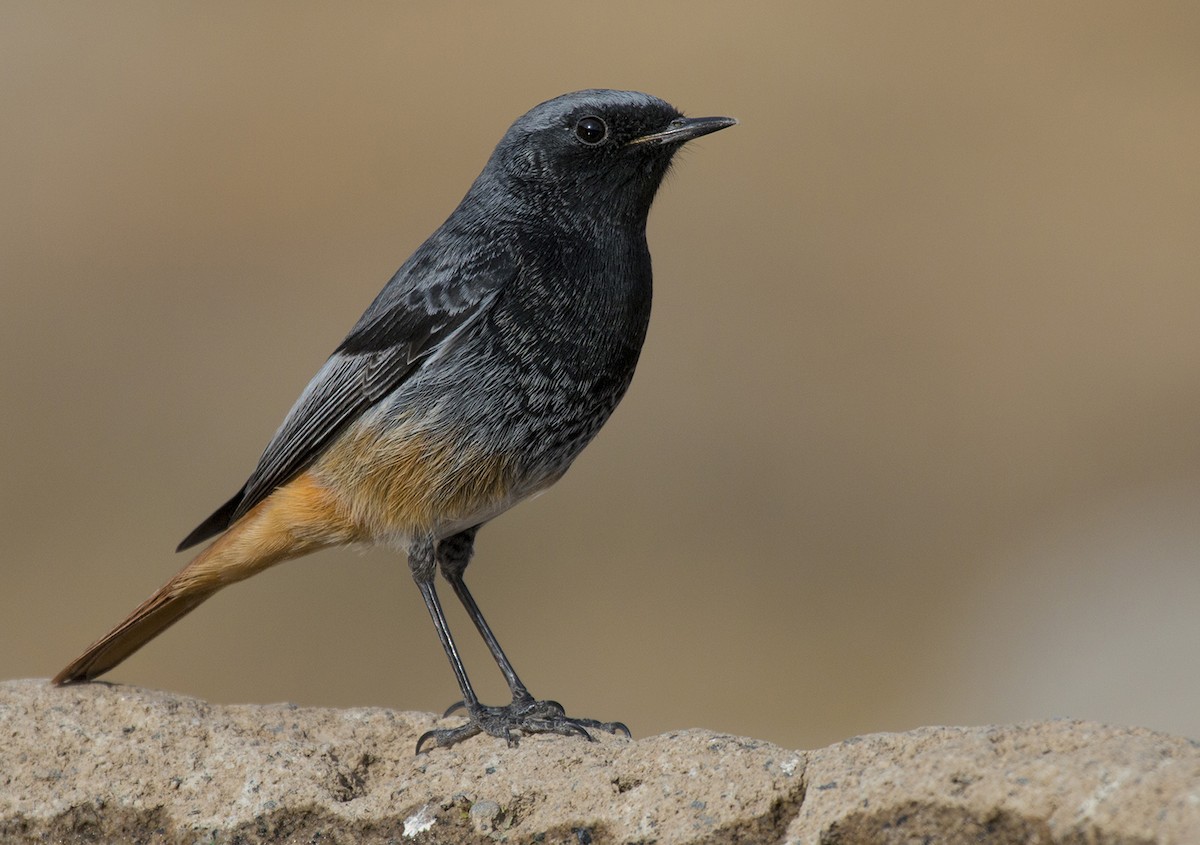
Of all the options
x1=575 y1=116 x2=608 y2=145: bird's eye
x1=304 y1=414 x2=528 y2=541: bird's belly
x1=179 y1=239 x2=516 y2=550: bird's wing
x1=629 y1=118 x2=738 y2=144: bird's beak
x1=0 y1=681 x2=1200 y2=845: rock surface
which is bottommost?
x1=0 y1=681 x2=1200 y2=845: rock surface

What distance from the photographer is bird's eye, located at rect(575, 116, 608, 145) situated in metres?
5.66

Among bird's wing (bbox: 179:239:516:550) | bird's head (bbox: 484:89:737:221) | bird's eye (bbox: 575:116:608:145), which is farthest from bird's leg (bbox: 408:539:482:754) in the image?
bird's eye (bbox: 575:116:608:145)

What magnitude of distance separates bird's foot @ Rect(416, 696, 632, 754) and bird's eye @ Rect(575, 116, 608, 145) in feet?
7.09

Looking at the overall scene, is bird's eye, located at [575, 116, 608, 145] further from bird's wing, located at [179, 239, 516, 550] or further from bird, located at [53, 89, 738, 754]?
bird's wing, located at [179, 239, 516, 550]

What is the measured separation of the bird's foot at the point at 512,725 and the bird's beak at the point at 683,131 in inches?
85.6

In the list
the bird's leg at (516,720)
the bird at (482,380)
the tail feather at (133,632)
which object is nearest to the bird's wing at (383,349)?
the bird at (482,380)

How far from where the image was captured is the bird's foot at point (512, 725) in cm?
505

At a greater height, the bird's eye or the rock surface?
the bird's eye

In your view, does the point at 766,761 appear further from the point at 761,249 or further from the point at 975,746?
the point at 761,249

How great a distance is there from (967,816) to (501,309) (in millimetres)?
2626

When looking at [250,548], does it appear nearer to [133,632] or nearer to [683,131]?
[133,632]

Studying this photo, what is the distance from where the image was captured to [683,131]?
18.4ft

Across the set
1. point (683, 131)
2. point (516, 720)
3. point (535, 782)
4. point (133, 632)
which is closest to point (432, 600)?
point (516, 720)

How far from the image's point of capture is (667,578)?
11477mm
